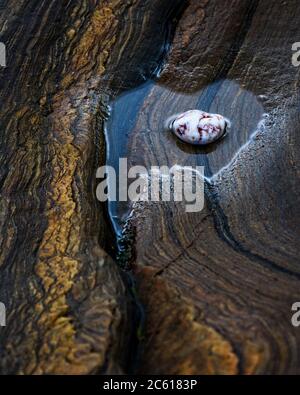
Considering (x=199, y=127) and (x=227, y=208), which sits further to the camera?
(x=199, y=127)

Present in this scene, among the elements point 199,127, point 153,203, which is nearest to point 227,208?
point 153,203

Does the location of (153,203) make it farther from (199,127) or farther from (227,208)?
(199,127)

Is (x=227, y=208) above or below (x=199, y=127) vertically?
below

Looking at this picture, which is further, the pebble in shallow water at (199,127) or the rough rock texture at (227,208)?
the pebble in shallow water at (199,127)

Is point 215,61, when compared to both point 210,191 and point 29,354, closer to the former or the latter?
point 210,191

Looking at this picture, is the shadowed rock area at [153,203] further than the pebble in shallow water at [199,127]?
No

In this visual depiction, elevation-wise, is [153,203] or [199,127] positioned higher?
[199,127]

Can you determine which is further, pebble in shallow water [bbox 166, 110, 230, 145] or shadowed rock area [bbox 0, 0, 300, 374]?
pebble in shallow water [bbox 166, 110, 230, 145]

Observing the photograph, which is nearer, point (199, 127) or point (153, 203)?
point (153, 203)
